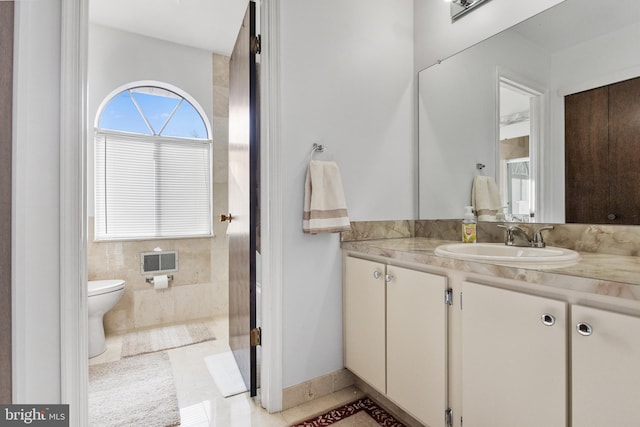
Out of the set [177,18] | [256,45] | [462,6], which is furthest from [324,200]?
[177,18]

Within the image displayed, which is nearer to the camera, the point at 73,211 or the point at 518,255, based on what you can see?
the point at 73,211

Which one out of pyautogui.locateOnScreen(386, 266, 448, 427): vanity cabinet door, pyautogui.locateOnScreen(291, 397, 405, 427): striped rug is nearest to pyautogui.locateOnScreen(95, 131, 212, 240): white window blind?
pyautogui.locateOnScreen(291, 397, 405, 427): striped rug

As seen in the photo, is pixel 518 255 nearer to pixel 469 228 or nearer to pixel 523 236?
pixel 523 236

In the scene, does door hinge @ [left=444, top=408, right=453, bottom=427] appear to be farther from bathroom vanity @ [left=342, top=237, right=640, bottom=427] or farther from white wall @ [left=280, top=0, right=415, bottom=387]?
white wall @ [left=280, top=0, right=415, bottom=387]

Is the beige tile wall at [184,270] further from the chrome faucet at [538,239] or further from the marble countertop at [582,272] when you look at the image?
the chrome faucet at [538,239]

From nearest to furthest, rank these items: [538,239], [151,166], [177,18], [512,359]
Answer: [512,359] < [538,239] < [177,18] < [151,166]

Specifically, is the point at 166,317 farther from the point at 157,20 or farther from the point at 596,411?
the point at 596,411

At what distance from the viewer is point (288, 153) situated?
1488mm

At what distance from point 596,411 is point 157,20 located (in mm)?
3335

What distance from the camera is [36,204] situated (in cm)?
95

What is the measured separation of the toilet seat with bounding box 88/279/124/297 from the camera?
2.07 meters

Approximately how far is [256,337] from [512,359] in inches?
44.5

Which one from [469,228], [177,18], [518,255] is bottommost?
[518,255]

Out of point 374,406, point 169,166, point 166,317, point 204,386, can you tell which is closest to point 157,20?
point 169,166
